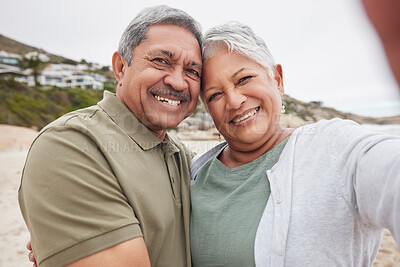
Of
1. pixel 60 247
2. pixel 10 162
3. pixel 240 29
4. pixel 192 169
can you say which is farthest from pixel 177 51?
pixel 10 162

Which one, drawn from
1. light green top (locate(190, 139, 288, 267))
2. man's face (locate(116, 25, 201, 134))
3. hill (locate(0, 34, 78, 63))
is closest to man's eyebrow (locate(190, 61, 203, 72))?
man's face (locate(116, 25, 201, 134))

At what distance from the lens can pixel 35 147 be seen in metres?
1.54

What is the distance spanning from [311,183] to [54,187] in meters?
1.40

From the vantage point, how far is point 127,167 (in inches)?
68.2

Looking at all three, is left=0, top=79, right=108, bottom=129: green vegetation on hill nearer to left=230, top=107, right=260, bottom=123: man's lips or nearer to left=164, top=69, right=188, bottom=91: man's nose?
left=164, top=69, right=188, bottom=91: man's nose

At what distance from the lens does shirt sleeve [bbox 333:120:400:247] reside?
1058mm

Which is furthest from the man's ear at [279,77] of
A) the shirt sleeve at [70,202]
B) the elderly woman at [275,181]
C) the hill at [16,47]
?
the hill at [16,47]

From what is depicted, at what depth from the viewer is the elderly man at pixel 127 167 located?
1.39 meters

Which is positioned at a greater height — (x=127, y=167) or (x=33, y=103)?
(x=127, y=167)

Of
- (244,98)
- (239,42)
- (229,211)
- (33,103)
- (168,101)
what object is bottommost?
(33,103)

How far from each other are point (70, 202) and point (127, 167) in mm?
405

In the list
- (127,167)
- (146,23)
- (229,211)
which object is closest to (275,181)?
(229,211)

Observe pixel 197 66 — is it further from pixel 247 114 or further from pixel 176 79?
pixel 247 114

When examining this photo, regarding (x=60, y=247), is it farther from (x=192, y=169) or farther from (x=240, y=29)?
(x=240, y=29)
